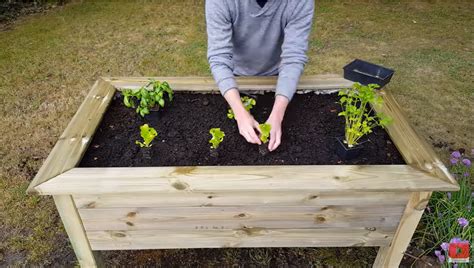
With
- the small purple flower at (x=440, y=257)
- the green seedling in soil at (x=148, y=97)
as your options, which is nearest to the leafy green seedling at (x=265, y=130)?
the green seedling in soil at (x=148, y=97)

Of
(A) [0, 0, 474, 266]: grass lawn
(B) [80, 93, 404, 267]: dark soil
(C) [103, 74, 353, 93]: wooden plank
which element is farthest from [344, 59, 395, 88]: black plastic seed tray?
(A) [0, 0, 474, 266]: grass lawn

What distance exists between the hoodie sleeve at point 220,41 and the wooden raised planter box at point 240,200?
41 cm

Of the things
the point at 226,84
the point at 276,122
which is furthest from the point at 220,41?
the point at 276,122

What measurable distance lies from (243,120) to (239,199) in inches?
11.7

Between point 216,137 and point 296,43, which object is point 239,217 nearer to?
point 216,137

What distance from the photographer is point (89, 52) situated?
139 inches

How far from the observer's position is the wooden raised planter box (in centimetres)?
121

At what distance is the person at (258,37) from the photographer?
1414 mm

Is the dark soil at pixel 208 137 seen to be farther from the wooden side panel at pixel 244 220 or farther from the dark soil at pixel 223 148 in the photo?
the wooden side panel at pixel 244 220

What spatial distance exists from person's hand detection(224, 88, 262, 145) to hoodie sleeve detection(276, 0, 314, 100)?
0.20m

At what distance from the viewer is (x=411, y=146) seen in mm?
1392

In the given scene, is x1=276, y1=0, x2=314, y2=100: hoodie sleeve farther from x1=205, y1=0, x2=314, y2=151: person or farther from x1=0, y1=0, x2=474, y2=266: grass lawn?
x1=0, y1=0, x2=474, y2=266: grass lawn

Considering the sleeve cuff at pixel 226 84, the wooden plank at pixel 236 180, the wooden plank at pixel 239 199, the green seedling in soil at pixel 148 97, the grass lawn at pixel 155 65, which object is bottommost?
the grass lawn at pixel 155 65

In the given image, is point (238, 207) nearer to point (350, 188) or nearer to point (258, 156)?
point (258, 156)
